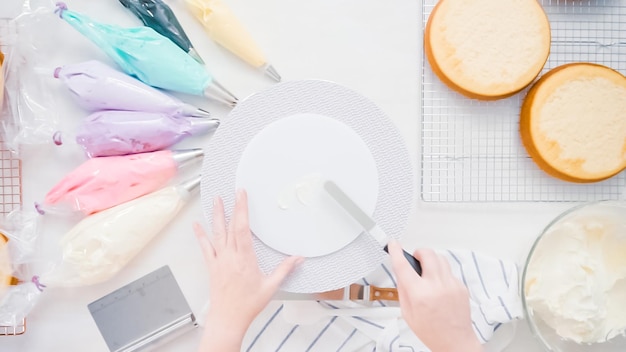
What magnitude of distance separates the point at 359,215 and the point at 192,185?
298 mm

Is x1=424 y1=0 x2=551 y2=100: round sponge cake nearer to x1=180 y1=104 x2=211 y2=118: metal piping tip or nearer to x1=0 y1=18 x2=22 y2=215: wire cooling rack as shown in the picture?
x1=180 y1=104 x2=211 y2=118: metal piping tip

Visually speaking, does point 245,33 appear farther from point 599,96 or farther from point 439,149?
point 599,96

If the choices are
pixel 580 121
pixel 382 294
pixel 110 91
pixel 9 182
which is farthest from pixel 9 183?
pixel 580 121

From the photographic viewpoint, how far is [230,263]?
2.73 ft

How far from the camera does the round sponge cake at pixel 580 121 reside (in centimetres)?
96

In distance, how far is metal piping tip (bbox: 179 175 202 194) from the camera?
976 millimetres

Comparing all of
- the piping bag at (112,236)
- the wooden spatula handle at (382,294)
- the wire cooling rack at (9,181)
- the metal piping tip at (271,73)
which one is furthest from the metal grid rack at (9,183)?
the wooden spatula handle at (382,294)

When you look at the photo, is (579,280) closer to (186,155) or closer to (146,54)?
(186,155)

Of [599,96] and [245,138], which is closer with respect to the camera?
[245,138]

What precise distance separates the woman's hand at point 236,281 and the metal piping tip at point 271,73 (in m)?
0.25

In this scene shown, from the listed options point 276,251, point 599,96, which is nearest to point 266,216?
point 276,251

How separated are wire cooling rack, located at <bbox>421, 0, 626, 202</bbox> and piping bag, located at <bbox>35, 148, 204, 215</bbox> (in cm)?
40

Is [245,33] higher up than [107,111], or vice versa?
Result: [245,33]

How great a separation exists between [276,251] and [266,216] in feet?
0.17
